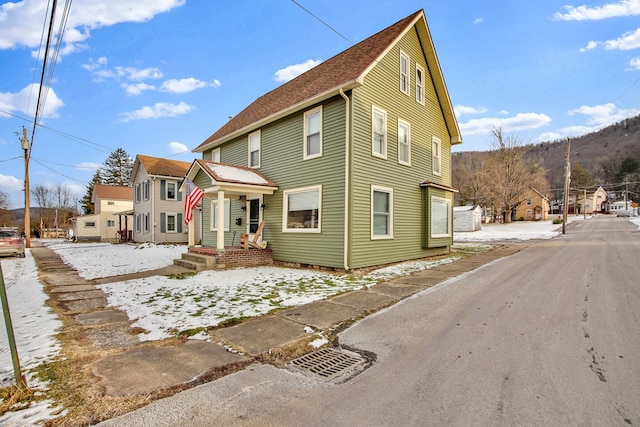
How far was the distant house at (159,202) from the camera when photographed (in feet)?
75.0

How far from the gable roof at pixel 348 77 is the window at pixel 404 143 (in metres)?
2.62

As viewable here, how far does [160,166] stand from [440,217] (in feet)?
68.2

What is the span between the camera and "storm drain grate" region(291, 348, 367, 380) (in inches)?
131

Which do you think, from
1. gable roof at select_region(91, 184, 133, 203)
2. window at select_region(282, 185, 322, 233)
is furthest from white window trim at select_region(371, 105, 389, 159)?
gable roof at select_region(91, 184, 133, 203)

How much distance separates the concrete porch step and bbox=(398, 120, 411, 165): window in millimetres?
7193

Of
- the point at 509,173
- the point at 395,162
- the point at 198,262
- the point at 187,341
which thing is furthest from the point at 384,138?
the point at 509,173

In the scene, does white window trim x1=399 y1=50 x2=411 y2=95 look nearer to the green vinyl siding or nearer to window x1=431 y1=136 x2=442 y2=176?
the green vinyl siding

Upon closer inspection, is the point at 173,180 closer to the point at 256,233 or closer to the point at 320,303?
the point at 256,233

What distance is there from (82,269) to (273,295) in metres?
8.68

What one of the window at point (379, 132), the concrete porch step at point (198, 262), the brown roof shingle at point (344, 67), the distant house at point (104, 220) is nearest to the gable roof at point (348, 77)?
the brown roof shingle at point (344, 67)

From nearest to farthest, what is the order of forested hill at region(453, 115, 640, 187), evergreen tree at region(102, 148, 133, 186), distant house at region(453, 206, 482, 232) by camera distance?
distant house at region(453, 206, 482, 232) → evergreen tree at region(102, 148, 133, 186) → forested hill at region(453, 115, 640, 187)

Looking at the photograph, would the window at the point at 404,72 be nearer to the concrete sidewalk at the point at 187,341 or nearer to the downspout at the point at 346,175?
the downspout at the point at 346,175

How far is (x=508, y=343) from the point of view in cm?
393

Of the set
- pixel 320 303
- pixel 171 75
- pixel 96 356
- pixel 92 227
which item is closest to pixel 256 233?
pixel 320 303
